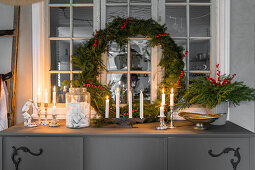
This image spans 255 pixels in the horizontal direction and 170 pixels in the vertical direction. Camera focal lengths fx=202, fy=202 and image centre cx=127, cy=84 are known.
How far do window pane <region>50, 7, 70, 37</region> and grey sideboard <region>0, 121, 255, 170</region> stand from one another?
1226 millimetres

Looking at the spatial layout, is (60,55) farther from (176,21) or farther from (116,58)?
(176,21)

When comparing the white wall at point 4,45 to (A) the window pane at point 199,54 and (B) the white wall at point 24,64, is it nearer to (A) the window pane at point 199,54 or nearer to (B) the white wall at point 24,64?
(B) the white wall at point 24,64

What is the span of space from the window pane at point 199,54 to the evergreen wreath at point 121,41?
0.24 meters

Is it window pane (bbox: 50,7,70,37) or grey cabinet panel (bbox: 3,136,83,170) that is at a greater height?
window pane (bbox: 50,7,70,37)

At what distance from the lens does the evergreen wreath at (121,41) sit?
220 cm

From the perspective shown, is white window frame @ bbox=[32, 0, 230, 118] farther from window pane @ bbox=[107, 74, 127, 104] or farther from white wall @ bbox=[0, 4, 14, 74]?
white wall @ bbox=[0, 4, 14, 74]

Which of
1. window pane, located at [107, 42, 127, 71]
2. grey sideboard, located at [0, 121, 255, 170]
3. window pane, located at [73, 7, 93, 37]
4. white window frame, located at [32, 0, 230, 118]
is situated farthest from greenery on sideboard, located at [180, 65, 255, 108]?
window pane, located at [73, 7, 93, 37]

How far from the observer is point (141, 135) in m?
1.75

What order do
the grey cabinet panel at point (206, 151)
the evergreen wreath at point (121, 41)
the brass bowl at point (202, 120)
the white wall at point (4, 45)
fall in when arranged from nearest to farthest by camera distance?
the grey cabinet panel at point (206, 151) → the brass bowl at point (202, 120) → the evergreen wreath at point (121, 41) → the white wall at point (4, 45)

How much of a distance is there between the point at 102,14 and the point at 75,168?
5.52ft

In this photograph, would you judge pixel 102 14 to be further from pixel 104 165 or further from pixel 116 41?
pixel 104 165

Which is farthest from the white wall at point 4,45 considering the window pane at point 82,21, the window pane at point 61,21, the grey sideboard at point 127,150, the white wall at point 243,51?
the white wall at point 243,51

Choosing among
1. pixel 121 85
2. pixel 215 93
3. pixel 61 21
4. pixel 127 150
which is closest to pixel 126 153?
pixel 127 150

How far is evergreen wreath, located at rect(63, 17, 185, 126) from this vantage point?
7.21ft
